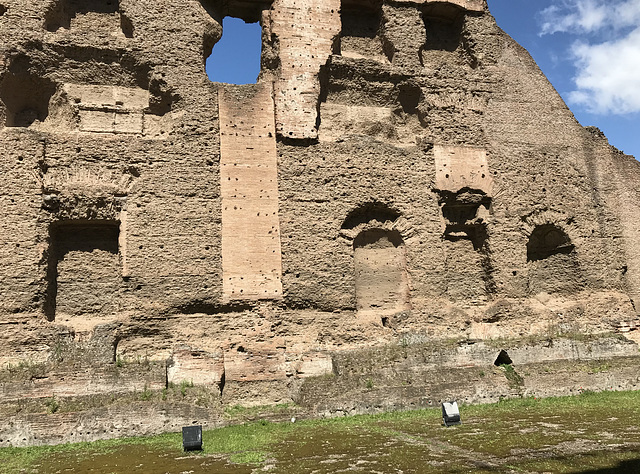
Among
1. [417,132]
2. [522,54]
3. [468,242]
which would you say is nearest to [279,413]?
[468,242]

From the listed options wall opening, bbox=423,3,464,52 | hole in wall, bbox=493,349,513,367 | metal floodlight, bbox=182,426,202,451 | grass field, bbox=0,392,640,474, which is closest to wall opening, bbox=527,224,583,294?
hole in wall, bbox=493,349,513,367

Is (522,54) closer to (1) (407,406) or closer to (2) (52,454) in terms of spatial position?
(1) (407,406)

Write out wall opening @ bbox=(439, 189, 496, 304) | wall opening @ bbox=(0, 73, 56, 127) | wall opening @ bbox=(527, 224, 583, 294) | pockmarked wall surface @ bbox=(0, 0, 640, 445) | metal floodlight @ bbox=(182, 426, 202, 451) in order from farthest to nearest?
wall opening @ bbox=(527, 224, 583, 294) → wall opening @ bbox=(439, 189, 496, 304) → wall opening @ bbox=(0, 73, 56, 127) → pockmarked wall surface @ bbox=(0, 0, 640, 445) → metal floodlight @ bbox=(182, 426, 202, 451)

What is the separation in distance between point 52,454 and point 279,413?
12.1 feet

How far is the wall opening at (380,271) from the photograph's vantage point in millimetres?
13250

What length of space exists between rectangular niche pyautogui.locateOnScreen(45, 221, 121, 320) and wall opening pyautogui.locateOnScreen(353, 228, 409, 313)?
17.2 feet

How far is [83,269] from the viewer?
38.8ft

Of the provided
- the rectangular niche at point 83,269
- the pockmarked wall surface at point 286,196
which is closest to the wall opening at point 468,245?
the pockmarked wall surface at point 286,196

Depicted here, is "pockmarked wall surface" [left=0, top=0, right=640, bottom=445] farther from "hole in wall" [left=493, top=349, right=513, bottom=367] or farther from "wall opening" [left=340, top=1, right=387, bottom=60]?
"hole in wall" [left=493, top=349, right=513, bottom=367]

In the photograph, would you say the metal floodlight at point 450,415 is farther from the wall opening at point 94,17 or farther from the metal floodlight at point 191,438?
the wall opening at point 94,17

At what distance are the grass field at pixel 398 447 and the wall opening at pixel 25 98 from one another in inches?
287

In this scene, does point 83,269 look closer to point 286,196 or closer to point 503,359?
point 286,196

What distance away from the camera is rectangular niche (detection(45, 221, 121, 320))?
37.9ft

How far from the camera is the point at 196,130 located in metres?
12.6
